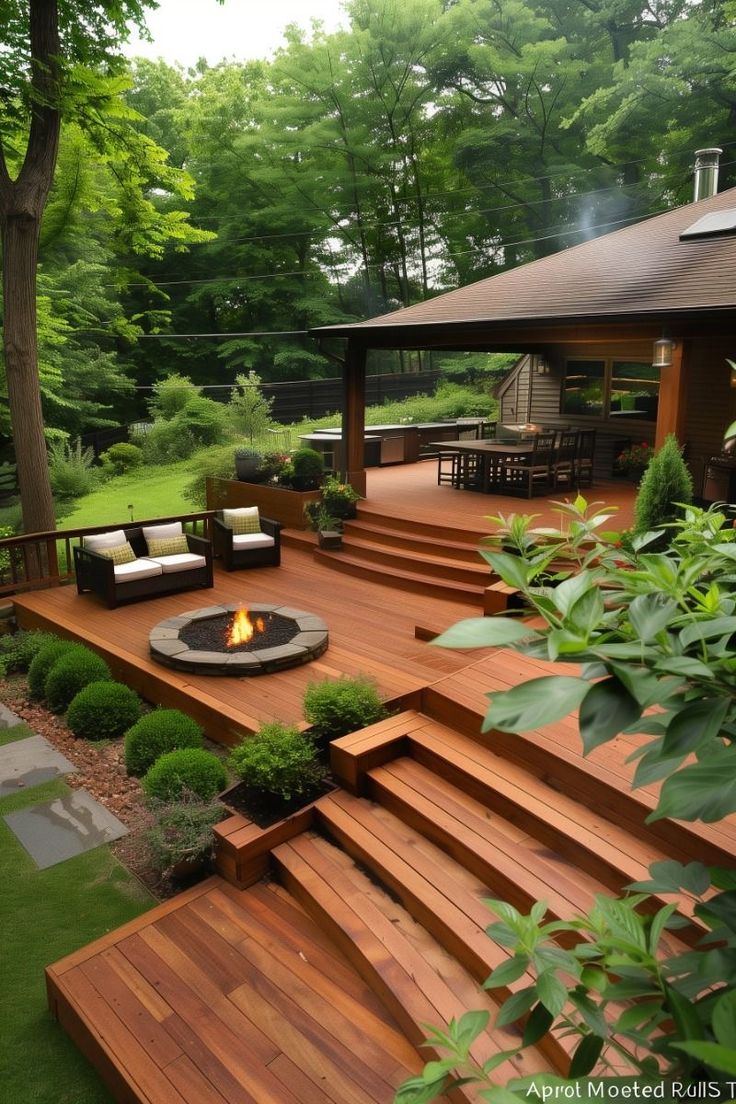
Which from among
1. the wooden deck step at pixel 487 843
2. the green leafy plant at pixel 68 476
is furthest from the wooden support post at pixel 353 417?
the green leafy plant at pixel 68 476

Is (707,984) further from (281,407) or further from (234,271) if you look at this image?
(234,271)

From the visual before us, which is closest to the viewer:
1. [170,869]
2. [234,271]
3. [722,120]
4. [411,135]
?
[170,869]

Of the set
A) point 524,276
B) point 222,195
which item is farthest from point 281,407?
point 524,276

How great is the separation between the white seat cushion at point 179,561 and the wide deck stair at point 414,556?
1.74 m

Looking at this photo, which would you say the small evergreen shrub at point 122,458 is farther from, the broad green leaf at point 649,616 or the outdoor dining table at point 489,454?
the broad green leaf at point 649,616

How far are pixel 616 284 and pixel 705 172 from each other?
5.28m

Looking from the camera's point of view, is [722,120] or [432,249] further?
[432,249]

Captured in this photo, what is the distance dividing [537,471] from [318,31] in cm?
2094

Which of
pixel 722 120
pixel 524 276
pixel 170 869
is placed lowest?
pixel 170 869

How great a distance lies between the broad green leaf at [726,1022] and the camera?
2.24ft

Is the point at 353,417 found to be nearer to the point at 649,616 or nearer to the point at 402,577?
the point at 402,577

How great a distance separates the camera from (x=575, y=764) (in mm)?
3627

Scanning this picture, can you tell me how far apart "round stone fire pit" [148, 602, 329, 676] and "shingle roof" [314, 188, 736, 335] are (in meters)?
4.26

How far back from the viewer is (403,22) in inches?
887
